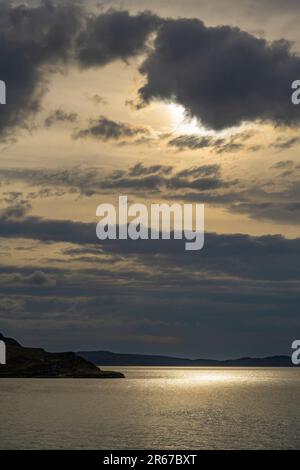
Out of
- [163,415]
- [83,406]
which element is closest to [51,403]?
[83,406]

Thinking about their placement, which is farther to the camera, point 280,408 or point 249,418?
point 280,408

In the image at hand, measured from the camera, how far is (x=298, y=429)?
108 meters

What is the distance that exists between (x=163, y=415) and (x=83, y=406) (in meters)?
28.1
